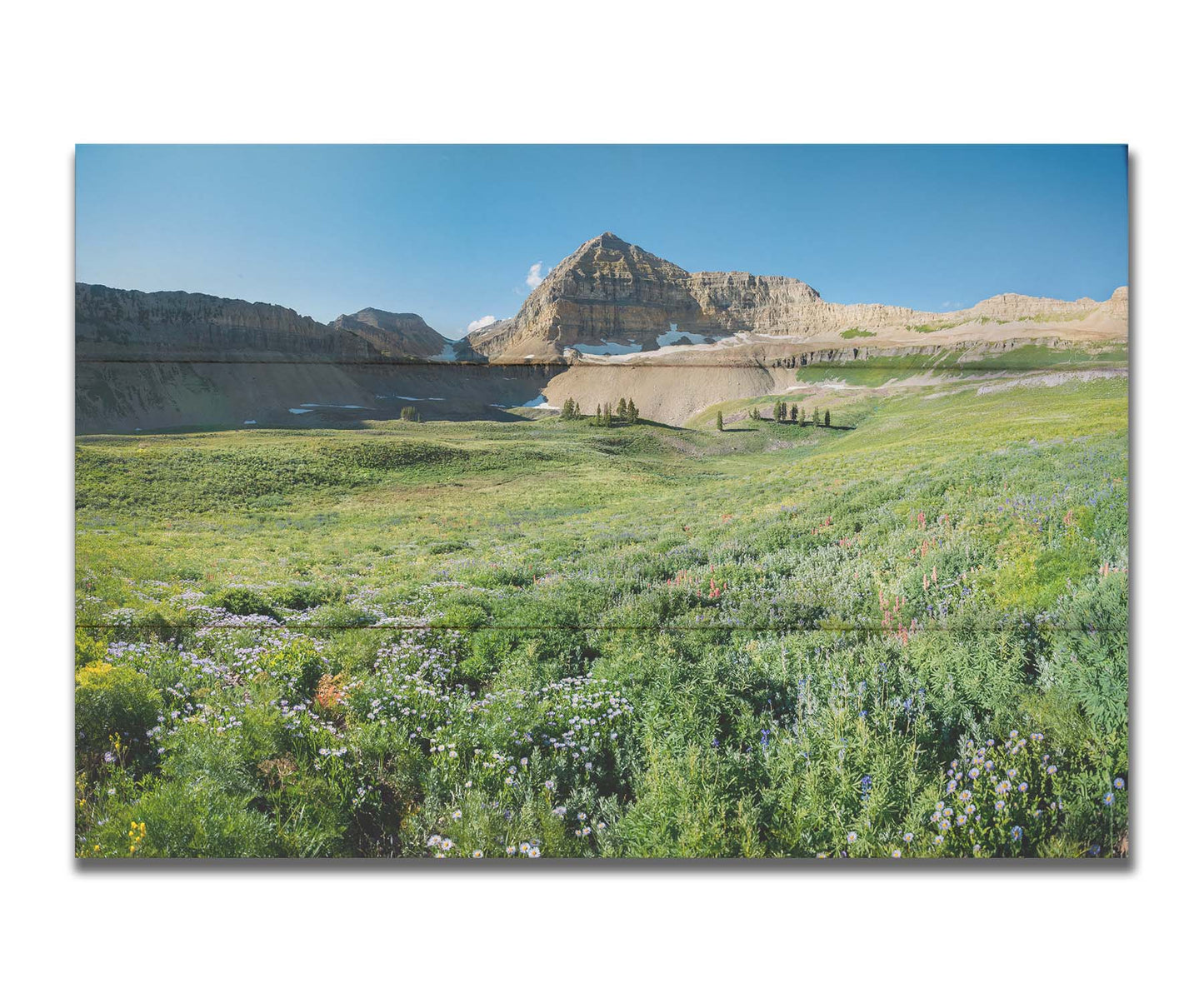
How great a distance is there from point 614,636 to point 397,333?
6.80 feet

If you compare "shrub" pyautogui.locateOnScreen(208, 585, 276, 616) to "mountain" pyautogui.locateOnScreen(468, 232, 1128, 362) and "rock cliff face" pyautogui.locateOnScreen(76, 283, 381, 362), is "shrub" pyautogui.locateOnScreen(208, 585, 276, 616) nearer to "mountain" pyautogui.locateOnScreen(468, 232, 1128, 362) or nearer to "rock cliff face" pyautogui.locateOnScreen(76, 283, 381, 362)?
"rock cliff face" pyautogui.locateOnScreen(76, 283, 381, 362)

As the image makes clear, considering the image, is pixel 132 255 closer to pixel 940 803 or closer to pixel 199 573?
pixel 199 573

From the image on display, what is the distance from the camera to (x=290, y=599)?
12.4 feet

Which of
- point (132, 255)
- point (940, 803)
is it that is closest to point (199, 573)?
point (132, 255)

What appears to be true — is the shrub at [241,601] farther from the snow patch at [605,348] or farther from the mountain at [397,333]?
the snow patch at [605,348]

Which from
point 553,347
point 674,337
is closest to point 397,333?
point 553,347

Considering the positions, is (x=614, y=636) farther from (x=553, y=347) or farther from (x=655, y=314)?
(x=655, y=314)

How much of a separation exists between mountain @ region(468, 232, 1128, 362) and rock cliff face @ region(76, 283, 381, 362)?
85 centimetres

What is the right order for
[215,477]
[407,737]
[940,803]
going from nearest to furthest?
1. [940,803]
2. [407,737]
3. [215,477]

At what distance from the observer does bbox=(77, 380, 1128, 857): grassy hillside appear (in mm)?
3453

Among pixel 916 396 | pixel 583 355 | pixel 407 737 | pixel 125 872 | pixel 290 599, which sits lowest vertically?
pixel 125 872

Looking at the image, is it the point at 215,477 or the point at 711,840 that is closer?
the point at 711,840

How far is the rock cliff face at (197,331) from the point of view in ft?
12.1

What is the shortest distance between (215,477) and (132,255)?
4.12 ft
